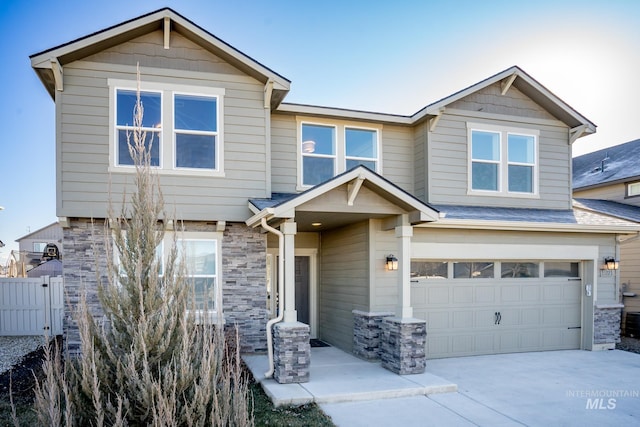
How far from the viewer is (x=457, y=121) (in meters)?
9.74

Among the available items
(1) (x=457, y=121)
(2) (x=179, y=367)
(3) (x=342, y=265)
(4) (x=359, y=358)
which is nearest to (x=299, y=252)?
(3) (x=342, y=265)

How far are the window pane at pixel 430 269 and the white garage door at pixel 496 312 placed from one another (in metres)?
0.07

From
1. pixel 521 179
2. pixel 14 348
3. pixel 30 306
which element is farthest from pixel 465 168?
pixel 30 306

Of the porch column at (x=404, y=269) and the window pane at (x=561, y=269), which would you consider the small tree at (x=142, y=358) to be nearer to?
the porch column at (x=404, y=269)

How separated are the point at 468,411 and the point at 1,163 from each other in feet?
63.8

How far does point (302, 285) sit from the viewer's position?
34.5ft

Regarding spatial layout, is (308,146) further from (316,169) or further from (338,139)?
(338,139)

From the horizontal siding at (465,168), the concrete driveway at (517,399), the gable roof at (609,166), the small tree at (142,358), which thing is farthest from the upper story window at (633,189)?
the small tree at (142,358)

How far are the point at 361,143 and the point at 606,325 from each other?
6865 millimetres

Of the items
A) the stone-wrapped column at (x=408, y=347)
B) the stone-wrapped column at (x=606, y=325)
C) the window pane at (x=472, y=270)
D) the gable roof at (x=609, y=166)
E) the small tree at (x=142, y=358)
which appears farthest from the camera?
the gable roof at (x=609, y=166)

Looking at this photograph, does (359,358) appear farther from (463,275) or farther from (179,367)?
(179,367)

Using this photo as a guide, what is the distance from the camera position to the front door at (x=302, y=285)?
34.3 feet

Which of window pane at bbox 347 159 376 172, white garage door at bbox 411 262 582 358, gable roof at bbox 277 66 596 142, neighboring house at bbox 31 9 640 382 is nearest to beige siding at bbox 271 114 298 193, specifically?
neighboring house at bbox 31 9 640 382

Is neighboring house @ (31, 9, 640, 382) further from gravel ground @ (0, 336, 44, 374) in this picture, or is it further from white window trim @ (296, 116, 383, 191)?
gravel ground @ (0, 336, 44, 374)
